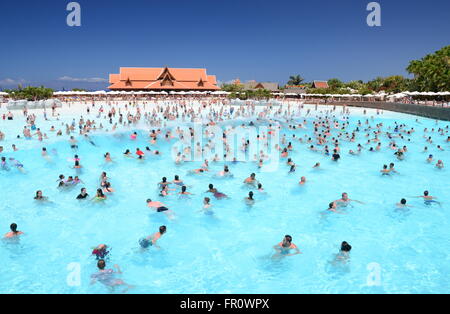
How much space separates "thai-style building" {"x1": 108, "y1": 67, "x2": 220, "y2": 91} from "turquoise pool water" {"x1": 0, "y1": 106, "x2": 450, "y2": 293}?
43.8 meters

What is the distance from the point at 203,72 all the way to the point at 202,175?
52783 mm

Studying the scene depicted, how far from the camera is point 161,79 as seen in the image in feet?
Result: 194

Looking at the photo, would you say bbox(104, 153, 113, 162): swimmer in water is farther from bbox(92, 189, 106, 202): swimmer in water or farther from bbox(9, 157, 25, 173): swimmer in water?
bbox(92, 189, 106, 202): swimmer in water

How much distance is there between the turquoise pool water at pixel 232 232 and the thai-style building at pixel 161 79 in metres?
43.8

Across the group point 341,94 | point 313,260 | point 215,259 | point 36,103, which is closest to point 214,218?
point 215,259

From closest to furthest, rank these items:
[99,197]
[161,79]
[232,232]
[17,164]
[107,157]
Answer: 1. [232,232]
2. [99,197]
3. [17,164]
4. [107,157]
5. [161,79]

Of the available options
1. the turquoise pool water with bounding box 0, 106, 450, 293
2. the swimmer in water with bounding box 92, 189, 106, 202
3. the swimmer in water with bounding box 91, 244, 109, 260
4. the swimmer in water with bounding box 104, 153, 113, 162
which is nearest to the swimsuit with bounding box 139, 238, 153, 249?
the turquoise pool water with bounding box 0, 106, 450, 293

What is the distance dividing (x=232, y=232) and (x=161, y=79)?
54344mm

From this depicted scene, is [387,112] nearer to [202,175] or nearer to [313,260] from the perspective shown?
[202,175]

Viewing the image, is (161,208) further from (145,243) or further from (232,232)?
(232,232)

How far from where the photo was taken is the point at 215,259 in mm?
8117

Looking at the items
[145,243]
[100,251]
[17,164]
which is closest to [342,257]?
[145,243]

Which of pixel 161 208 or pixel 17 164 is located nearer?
pixel 161 208

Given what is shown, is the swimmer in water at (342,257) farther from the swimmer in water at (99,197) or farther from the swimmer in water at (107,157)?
the swimmer in water at (107,157)
